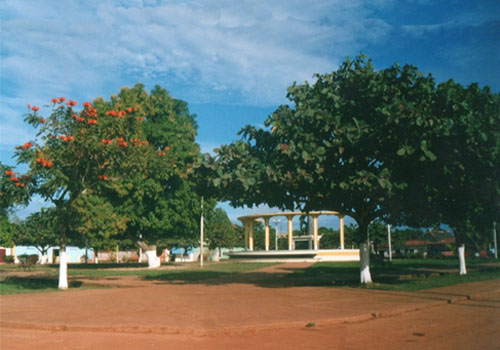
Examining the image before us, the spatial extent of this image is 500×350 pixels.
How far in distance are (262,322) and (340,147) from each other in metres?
6.75

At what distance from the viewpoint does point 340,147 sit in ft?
45.6

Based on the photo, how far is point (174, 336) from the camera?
8.03 meters

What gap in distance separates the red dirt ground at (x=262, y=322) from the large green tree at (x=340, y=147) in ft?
11.8

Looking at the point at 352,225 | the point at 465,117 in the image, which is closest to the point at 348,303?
the point at 465,117

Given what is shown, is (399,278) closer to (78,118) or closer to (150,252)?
(78,118)

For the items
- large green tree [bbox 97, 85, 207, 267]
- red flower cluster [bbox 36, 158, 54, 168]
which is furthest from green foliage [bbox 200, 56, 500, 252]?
large green tree [bbox 97, 85, 207, 267]

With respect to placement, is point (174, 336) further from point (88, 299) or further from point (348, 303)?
point (88, 299)

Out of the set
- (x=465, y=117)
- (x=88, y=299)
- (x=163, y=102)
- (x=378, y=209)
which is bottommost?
(x=88, y=299)

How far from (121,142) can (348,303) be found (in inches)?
392

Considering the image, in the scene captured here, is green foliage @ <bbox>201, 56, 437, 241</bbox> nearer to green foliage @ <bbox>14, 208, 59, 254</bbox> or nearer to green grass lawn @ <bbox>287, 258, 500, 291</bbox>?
green grass lawn @ <bbox>287, 258, 500, 291</bbox>

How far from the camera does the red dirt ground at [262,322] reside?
7418 millimetres

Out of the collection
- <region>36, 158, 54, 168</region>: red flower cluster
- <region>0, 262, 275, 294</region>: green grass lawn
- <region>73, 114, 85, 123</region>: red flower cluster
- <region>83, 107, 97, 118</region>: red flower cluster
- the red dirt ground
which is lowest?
<region>0, 262, 275, 294</region>: green grass lawn

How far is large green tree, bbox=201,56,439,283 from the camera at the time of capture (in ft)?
44.8

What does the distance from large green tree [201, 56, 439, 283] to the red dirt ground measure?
360cm
